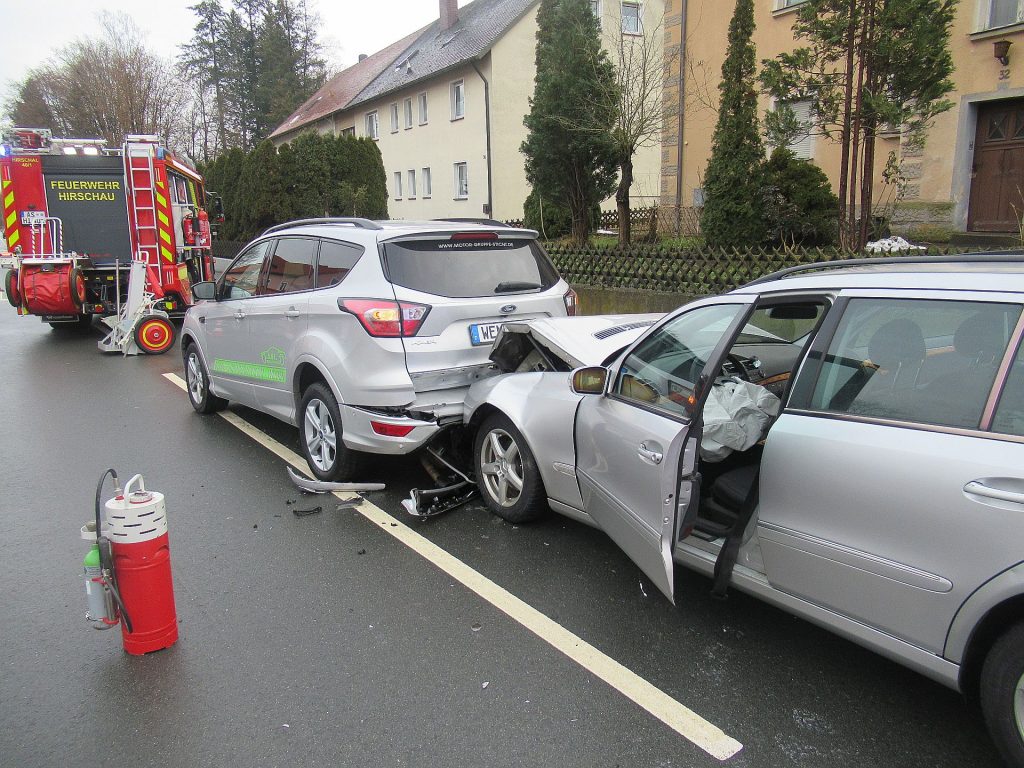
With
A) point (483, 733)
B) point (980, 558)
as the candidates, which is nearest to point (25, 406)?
point (483, 733)

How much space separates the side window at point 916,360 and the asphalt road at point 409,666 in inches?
46.5

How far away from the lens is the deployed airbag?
334cm

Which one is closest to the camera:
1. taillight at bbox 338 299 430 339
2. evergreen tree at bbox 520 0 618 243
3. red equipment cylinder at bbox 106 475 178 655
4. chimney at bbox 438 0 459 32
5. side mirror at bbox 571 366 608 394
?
red equipment cylinder at bbox 106 475 178 655

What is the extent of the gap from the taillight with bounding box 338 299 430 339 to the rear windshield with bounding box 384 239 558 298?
0.16 m

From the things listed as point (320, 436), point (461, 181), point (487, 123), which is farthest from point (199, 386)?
point (461, 181)

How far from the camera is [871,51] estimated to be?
8945 millimetres

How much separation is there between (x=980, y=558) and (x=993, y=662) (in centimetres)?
34

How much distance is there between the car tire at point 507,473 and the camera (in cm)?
436

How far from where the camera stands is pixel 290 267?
5.70 metres

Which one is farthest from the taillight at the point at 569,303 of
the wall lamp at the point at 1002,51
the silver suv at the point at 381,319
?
the wall lamp at the point at 1002,51

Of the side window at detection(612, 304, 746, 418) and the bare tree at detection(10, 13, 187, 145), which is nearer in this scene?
the side window at detection(612, 304, 746, 418)

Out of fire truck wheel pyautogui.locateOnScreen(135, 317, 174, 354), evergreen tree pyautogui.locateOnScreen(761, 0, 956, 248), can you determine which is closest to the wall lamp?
evergreen tree pyautogui.locateOnScreen(761, 0, 956, 248)

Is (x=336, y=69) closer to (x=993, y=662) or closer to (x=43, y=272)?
(x=43, y=272)

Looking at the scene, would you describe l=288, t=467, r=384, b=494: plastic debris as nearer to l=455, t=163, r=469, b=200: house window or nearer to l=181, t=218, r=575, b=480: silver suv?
l=181, t=218, r=575, b=480: silver suv
